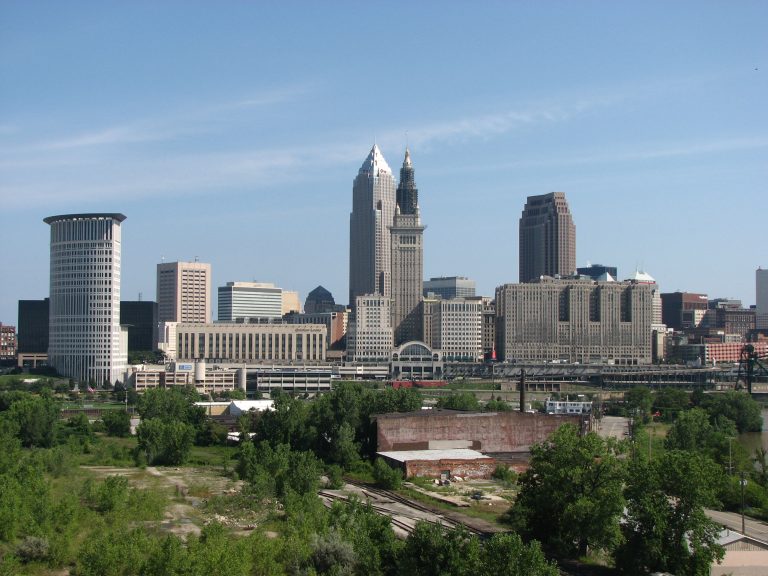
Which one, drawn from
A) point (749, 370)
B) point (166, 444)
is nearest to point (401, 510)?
point (166, 444)

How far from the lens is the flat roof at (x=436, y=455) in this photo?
70.0 meters

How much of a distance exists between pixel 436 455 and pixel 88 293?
99982 millimetres

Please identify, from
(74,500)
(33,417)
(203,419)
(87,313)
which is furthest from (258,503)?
(87,313)

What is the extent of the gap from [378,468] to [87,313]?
10440 cm

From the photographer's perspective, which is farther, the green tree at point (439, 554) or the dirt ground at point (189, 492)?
the dirt ground at point (189, 492)

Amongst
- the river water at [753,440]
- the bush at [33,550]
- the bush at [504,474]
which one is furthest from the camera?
the river water at [753,440]

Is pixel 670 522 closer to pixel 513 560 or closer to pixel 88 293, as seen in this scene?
pixel 513 560

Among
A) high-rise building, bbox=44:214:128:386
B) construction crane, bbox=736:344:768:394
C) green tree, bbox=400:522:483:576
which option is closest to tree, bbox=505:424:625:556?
green tree, bbox=400:522:483:576

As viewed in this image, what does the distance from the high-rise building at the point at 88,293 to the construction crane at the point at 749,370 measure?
91.8 metres

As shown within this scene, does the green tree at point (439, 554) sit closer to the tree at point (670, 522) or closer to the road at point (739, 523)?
the tree at point (670, 522)

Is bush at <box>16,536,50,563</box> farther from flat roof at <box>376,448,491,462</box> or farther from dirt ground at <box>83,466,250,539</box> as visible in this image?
flat roof at <box>376,448,491,462</box>

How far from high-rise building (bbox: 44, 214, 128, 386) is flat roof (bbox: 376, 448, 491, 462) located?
306 ft

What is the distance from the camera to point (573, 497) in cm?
4525

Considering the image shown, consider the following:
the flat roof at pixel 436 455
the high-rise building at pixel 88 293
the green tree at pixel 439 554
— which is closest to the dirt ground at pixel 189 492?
the flat roof at pixel 436 455
